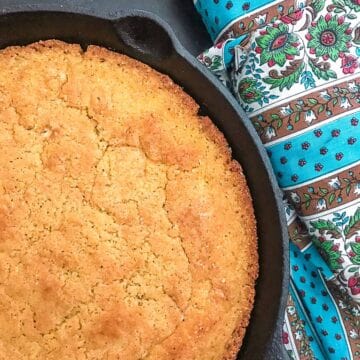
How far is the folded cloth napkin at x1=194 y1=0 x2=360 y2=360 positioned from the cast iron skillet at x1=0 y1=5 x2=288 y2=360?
0.21 meters

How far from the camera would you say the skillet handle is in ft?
3.99

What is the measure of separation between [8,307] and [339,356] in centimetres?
82

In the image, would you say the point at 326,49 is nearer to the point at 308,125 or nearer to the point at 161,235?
the point at 308,125

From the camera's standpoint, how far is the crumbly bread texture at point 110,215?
1214 millimetres

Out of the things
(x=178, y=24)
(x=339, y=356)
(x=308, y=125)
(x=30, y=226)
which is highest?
(x=178, y=24)

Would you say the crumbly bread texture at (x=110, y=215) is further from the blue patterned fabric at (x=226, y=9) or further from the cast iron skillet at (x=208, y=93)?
the blue patterned fabric at (x=226, y=9)

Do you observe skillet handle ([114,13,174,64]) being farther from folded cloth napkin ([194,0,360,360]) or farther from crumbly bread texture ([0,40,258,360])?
folded cloth napkin ([194,0,360,360])

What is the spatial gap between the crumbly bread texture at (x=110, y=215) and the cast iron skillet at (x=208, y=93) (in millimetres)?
25

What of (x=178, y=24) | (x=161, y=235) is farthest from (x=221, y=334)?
(x=178, y=24)

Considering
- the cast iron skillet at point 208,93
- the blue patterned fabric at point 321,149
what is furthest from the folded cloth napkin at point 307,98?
the cast iron skillet at point 208,93

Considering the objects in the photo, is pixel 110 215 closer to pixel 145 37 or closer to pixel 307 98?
pixel 145 37

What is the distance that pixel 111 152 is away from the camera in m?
1.25

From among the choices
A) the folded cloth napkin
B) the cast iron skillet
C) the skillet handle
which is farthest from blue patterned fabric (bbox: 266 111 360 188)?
the skillet handle

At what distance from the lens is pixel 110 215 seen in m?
1.23
